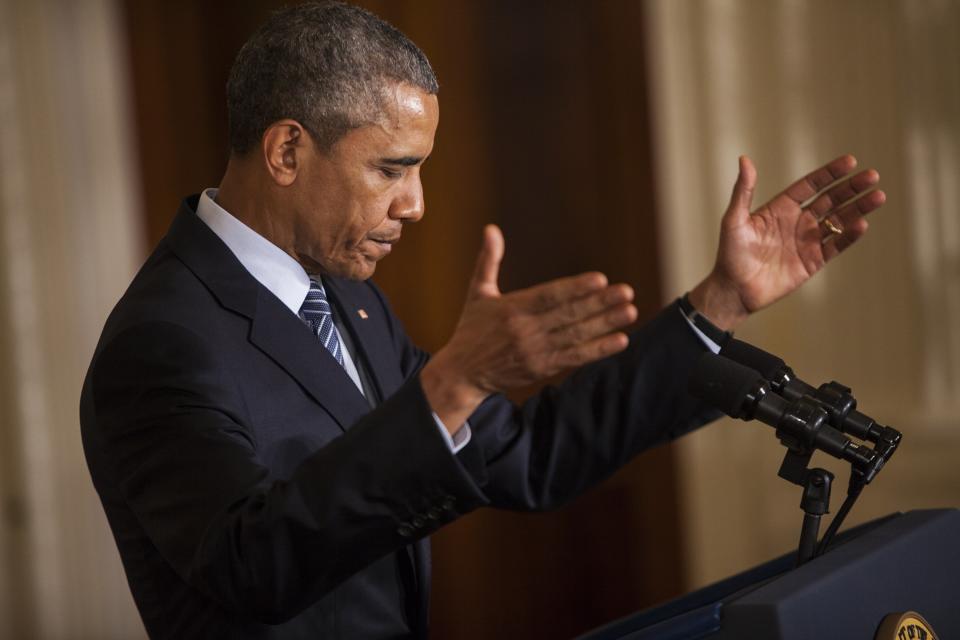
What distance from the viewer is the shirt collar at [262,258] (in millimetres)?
1778

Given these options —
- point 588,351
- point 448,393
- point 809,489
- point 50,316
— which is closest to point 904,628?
point 809,489

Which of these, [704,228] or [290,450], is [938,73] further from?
[290,450]

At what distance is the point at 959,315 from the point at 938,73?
0.72 meters

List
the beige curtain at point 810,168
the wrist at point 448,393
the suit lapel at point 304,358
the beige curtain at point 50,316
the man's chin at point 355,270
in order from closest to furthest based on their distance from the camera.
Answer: the wrist at point 448,393, the suit lapel at point 304,358, the man's chin at point 355,270, the beige curtain at point 810,168, the beige curtain at point 50,316

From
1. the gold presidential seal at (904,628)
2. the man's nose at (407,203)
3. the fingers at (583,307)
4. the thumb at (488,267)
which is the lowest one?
the gold presidential seal at (904,628)

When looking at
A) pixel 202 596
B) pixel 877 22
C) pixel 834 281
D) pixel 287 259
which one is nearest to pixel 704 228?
pixel 834 281

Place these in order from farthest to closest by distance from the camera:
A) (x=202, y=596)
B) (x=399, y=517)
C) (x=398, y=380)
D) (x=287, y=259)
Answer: (x=398, y=380)
(x=287, y=259)
(x=202, y=596)
(x=399, y=517)

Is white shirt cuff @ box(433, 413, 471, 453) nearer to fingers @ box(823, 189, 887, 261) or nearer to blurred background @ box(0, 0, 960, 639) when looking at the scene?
fingers @ box(823, 189, 887, 261)

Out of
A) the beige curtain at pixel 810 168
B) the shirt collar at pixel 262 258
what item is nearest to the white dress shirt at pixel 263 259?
the shirt collar at pixel 262 258

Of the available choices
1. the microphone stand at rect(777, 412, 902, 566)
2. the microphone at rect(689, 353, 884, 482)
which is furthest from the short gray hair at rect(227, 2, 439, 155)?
the microphone stand at rect(777, 412, 902, 566)

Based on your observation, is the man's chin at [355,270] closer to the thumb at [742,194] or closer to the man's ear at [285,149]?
the man's ear at [285,149]

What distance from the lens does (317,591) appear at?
1.39m

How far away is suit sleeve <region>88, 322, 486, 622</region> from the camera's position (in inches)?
52.8

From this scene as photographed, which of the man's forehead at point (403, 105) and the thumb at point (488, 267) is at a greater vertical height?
the man's forehead at point (403, 105)
